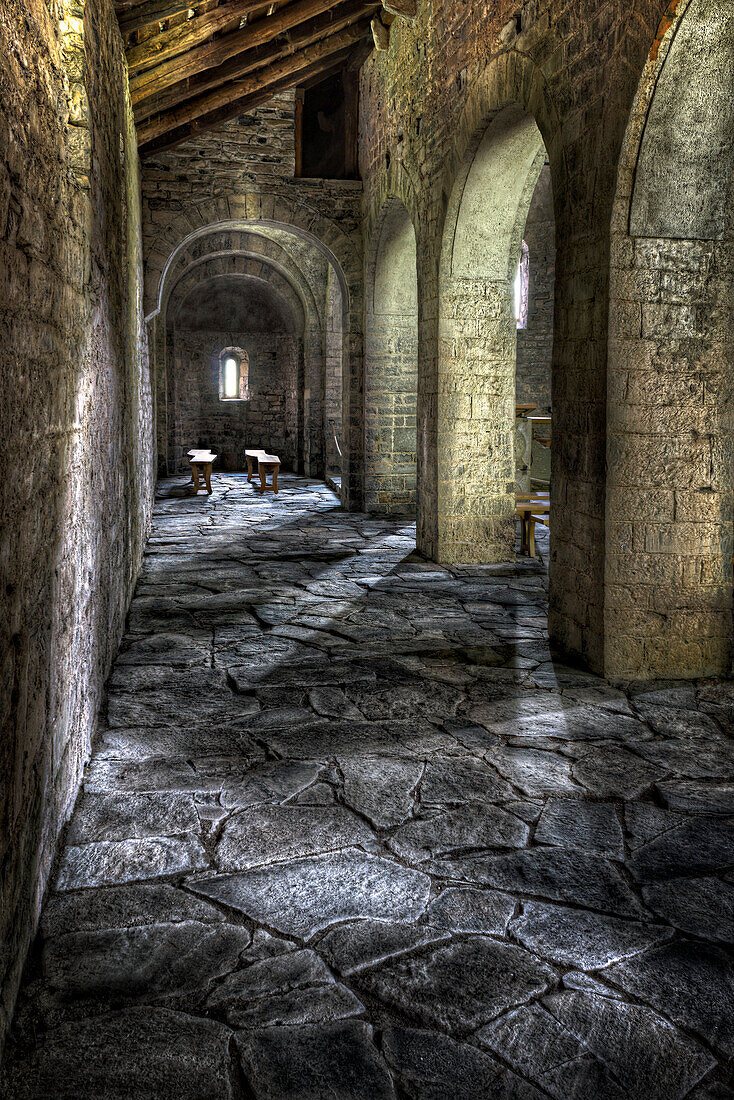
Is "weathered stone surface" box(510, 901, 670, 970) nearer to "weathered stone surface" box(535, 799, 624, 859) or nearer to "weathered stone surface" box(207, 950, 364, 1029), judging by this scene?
"weathered stone surface" box(535, 799, 624, 859)

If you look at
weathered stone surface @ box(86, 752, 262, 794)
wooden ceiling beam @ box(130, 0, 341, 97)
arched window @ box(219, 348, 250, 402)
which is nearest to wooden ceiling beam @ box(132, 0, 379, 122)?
wooden ceiling beam @ box(130, 0, 341, 97)

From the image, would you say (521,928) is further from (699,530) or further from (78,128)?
(78,128)

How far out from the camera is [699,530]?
4484 mm

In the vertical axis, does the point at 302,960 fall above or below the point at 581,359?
below

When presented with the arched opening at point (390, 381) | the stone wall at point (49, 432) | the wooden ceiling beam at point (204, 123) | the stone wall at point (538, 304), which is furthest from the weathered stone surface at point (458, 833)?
the stone wall at point (538, 304)

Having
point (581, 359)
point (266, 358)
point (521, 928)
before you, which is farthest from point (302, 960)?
point (266, 358)

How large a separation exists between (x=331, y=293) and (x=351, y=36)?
19.1 feet

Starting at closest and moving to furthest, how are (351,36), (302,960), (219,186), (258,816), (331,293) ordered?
(302,960) < (258,816) < (351,36) < (219,186) < (331,293)

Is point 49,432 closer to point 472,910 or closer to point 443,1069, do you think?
point 472,910

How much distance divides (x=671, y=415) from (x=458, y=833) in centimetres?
259

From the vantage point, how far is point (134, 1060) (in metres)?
1.79

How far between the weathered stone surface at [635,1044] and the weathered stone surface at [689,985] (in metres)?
0.05

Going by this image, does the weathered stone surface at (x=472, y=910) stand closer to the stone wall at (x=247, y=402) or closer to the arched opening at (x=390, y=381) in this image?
the arched opening at (x=390, y=381)

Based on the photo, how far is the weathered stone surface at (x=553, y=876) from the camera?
244 cm
